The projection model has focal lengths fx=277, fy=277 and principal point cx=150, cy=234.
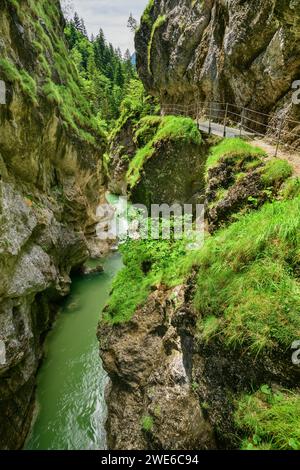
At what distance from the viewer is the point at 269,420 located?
334 centimetres

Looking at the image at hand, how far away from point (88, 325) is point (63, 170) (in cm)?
868

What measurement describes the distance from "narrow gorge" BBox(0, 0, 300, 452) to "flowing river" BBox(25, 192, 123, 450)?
0.20 ft

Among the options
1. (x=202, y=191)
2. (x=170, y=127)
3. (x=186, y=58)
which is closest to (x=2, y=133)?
(x=170, y=127)

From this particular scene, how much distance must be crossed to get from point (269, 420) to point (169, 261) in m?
5.65

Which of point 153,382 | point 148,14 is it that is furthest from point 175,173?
point 148,14

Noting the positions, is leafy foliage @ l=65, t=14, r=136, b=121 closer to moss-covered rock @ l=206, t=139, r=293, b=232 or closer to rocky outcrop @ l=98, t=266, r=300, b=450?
moss-covered rock @ l=206, t=139, r=293, b=232

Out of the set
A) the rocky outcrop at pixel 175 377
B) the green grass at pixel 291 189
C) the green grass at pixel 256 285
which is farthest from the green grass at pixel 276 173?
the rocky outcrop at pixel 175 377

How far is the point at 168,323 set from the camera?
7.05 meters

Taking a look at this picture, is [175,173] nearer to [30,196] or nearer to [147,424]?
[30,196]

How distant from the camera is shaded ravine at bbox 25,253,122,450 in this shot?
29.3ft

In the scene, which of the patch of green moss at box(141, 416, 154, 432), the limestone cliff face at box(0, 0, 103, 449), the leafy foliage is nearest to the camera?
the patch of green moss at box(141, 416, 154, 432)

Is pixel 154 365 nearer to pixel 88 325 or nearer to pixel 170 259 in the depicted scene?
pixel 170 259

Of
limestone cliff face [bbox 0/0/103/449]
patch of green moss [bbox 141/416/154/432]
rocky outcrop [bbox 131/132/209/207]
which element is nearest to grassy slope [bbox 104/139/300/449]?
patch of green moss [bbox 141/416/154/432]

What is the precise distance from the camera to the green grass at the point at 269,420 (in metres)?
3.15
